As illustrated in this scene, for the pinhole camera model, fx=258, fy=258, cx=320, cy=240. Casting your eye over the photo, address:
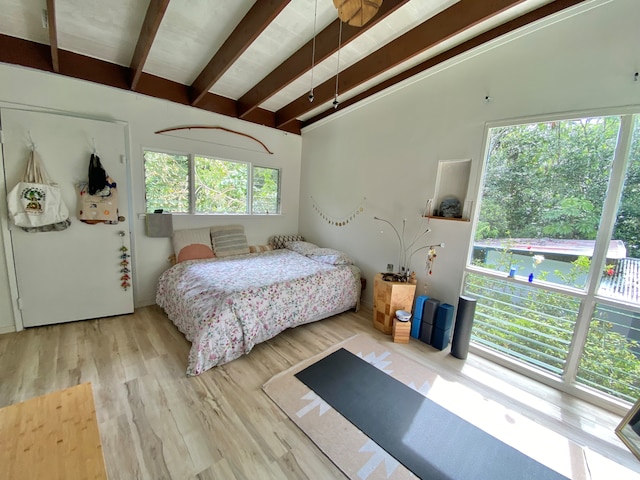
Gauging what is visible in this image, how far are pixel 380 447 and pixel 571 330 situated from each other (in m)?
1.90

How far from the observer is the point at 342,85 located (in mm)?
2971

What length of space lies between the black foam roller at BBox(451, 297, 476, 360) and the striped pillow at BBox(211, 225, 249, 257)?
2.86 metres

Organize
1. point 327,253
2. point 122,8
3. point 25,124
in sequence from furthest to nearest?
point 327,253 < point 25,124 < point 122,8

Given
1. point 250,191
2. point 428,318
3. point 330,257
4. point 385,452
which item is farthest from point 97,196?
point 428,318

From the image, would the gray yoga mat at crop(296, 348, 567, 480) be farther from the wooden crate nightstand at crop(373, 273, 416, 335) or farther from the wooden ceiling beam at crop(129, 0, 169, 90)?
the wooden ceiling beam at crop(129, 0, 169, 90)

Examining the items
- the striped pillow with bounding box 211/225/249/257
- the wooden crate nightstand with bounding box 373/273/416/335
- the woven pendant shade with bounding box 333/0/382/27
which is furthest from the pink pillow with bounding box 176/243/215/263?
the woven pendant shade with bounding box 333/0/382/27

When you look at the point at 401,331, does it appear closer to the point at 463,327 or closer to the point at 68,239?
the point at 463,327

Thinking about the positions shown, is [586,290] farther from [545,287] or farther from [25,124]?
[25,124]

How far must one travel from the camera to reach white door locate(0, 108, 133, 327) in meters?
2.38

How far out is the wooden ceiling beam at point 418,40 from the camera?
197cm

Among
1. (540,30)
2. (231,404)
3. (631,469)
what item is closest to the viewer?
(631,469)

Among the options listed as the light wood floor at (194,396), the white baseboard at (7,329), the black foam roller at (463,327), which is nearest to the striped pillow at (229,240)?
the light wood floor at (194,396)

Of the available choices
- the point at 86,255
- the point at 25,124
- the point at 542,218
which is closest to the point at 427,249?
the point at 542,218

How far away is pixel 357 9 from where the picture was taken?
3.97 ft
